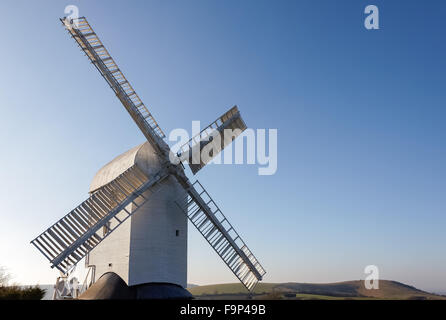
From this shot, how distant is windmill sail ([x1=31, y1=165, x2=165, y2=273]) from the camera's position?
14477mm

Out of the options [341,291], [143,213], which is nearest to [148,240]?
[143,213]

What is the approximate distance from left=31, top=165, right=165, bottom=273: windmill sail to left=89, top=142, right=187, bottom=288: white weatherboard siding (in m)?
0.54

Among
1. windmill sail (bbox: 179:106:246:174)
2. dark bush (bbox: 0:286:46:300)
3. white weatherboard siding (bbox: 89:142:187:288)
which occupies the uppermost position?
windmill sail (bbox: 179:106:246:174)

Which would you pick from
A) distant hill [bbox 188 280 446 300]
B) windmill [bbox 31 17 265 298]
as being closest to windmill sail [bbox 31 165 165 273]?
windmill [bbox 31 17 265 298]

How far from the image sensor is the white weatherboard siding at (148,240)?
1697cm

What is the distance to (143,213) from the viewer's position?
17.6m

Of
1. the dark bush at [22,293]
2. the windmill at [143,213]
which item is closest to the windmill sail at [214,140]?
the windmill at [143,213]

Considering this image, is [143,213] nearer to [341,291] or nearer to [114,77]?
[114,77]

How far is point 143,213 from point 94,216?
2.49 metres

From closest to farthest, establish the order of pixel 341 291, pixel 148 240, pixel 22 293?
pixel 22 293 < pixel 148 240 < pixel 341 291

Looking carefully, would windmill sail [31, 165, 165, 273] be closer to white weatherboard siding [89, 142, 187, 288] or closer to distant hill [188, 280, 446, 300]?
white weatherboard siding [89, 142, 187, 288]

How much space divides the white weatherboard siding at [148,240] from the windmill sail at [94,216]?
1.78 ft

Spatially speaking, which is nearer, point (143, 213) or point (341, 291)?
point (143, 213)

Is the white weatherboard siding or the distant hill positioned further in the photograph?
the distant hill
